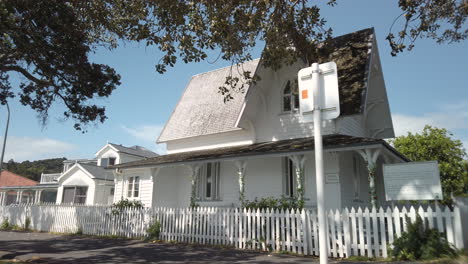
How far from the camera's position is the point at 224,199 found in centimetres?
1638

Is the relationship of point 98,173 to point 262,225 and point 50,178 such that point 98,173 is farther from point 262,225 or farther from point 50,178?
point 262,225

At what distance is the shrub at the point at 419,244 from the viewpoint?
26.6ft

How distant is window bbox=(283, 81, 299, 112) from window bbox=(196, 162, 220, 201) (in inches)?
183

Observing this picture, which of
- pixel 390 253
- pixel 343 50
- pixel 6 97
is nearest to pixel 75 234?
pixel 6 97

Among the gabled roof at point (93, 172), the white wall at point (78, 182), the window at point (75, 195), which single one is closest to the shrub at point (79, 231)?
the white wall at point (78, 182)

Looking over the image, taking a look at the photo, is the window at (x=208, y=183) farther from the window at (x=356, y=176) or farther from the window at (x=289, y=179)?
the window at (x=356, y=176)

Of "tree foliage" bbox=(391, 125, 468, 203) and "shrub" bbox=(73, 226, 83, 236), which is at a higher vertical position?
"tree foliage" bbox=(391, 125, 468, 203)

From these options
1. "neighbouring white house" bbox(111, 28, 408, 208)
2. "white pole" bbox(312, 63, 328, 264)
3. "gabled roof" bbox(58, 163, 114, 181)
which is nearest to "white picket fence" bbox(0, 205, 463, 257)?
"neighbouring white house" bbox(111, 28, 408, 208)

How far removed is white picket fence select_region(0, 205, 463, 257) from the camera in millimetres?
9031

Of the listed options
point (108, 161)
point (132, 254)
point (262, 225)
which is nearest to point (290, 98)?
point (262, 225)

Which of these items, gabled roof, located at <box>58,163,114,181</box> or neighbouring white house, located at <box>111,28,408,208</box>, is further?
gabled roof, located at <box>58,163,114,181</box>

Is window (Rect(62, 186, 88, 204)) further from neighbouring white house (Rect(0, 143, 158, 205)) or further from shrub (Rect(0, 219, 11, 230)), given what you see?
shrub (Rect(0, 219, 11, 230))

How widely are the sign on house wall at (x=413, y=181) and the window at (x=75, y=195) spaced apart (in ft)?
101

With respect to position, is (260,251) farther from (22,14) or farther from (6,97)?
(6,97)
